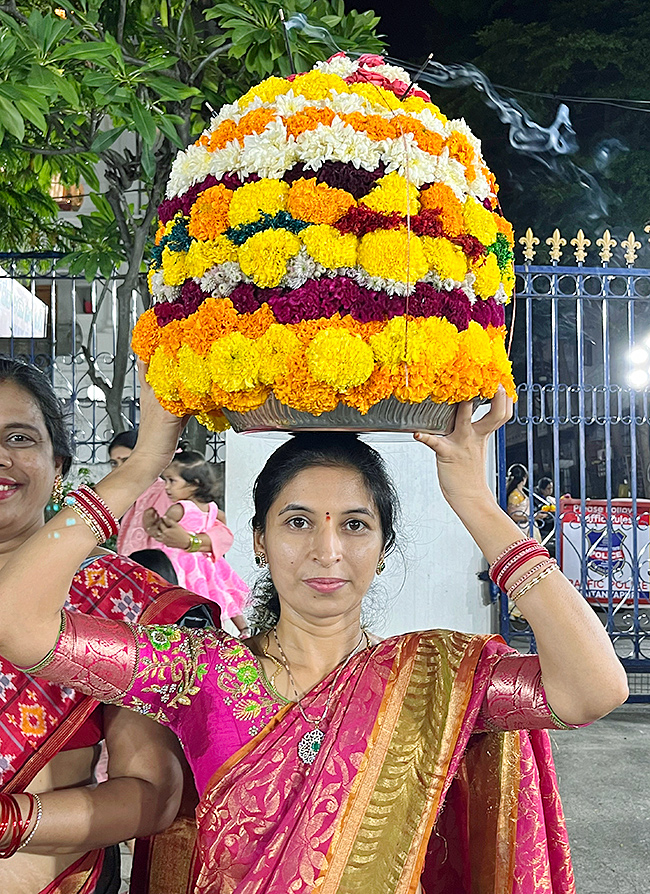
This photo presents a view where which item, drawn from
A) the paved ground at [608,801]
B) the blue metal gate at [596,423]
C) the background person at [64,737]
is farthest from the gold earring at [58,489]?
the blue metal gate at [596,423]

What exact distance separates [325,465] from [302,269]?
0.50 m

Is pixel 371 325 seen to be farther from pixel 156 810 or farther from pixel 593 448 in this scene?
pixel 593 448

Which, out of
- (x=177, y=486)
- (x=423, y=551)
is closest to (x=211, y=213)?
(x=177, y=486)

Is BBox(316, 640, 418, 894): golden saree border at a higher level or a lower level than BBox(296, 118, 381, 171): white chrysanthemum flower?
lower

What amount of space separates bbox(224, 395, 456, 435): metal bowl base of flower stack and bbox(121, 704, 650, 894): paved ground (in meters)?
2.97

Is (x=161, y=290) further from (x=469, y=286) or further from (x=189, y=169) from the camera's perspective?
(x=469, y=286)

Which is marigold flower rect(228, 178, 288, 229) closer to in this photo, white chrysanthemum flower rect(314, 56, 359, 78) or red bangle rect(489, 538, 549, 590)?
white chrysanthemum flower rect(314, 56, 359, 78)

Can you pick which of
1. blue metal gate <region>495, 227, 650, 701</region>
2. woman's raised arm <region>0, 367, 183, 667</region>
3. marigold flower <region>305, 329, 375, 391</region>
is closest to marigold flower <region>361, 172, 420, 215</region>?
marigold flower <region>305, 329, 375, 391</region>

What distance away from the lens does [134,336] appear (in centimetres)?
172

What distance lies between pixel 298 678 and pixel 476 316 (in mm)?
803

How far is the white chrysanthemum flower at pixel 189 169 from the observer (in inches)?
63.2

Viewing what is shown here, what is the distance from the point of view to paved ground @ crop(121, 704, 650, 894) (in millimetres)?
4188

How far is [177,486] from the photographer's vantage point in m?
4.91

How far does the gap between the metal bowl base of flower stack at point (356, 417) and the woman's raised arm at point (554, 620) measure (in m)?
0.06
